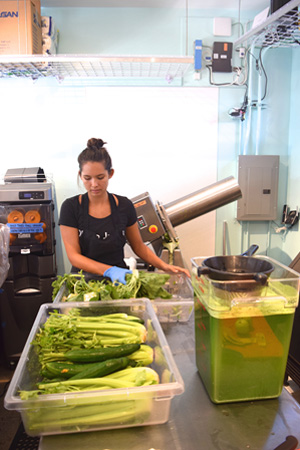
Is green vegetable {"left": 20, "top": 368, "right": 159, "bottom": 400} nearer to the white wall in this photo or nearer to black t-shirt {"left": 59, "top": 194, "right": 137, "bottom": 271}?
black t-shirt {"left": 59, "top": 194, "right": 137, "bottom": 271}

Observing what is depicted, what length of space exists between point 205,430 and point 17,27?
9.87 ft

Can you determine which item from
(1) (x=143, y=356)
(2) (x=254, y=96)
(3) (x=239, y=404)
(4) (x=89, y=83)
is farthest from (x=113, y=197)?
(2) (x=254, y=96)

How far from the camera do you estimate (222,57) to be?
3.29 metres

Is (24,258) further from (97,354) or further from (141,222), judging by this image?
(97,354)

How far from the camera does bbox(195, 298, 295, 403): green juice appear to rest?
0.81 m

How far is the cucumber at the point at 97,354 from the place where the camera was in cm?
90

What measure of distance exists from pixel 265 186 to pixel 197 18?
5.54 ft

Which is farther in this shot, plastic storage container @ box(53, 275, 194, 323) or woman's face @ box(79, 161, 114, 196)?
woman's face @ box(79, 161, 114, 196)

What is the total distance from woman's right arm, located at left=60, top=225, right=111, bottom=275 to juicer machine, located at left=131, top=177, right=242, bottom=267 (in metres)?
0.69

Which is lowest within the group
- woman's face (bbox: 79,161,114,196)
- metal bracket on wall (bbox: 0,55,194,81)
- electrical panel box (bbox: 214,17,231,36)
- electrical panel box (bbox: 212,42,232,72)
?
woman's face (bbox: 79,161,114,196)

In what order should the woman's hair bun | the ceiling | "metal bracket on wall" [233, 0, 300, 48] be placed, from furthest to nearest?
the ceiling
"metal bracket on wall" [233, 0, 300, 48]
the woman's hair bun

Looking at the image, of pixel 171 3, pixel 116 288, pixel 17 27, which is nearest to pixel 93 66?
pixel 17 27

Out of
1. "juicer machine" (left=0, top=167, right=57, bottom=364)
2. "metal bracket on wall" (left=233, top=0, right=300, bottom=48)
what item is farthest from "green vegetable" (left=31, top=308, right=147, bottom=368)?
"metal bracket on wall" (left=233, top=0, right=300, bottom=48)

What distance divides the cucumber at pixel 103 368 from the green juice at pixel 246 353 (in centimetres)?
22
